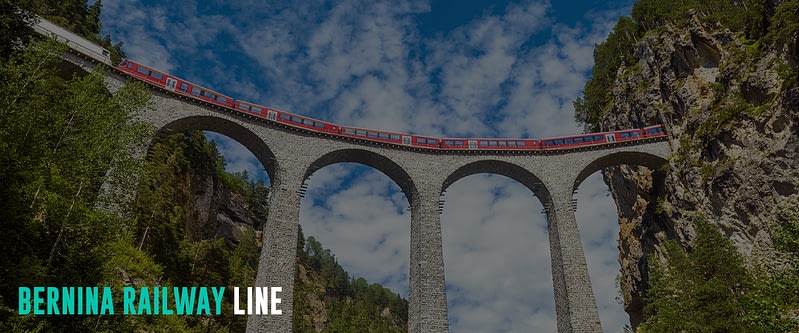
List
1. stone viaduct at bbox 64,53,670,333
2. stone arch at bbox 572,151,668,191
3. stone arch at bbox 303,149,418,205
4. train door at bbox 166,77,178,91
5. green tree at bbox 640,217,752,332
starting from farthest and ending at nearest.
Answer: stone arch at bbox 572,151,668,191
stone arch at bbox 303,149,418,205
train door at bbox 166,77,178,91
stone viaduct at bbox 64,53,670,333
green tree at bbox 640,217,752,332

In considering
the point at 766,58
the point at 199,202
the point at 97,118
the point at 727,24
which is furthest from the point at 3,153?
the point at 727,24

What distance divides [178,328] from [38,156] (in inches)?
427

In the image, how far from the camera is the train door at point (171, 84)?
1202 inches

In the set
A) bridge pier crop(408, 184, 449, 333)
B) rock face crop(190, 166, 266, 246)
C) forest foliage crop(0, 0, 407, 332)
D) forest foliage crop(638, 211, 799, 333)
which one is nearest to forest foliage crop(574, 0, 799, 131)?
forest foliage crop(638, 211, 799, 333)

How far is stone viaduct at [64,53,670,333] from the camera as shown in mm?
29156

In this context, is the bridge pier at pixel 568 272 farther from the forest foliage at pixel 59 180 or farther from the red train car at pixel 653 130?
the forest foliage at pixel 59 180

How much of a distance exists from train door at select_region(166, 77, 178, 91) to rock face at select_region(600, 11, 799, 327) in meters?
33.9

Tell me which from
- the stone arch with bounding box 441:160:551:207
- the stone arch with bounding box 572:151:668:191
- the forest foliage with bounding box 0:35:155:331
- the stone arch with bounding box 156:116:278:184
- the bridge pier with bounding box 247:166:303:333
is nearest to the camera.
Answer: the forest foliage with bounding box 0:35:155:331

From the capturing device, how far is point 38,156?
599 inches

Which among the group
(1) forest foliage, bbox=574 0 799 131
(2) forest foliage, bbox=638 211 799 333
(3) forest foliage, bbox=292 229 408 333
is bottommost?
(2) forest foliage, bbox=638 211 799 333

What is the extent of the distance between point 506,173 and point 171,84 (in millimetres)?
24017

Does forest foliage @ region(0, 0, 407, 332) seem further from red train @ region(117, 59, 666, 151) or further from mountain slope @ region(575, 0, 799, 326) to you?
mountain slope @ region(575, 0, 799, 326)

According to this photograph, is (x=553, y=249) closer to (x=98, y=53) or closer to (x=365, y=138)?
(x=365, y=138)

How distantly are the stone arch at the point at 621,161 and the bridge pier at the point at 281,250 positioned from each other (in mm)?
19901
